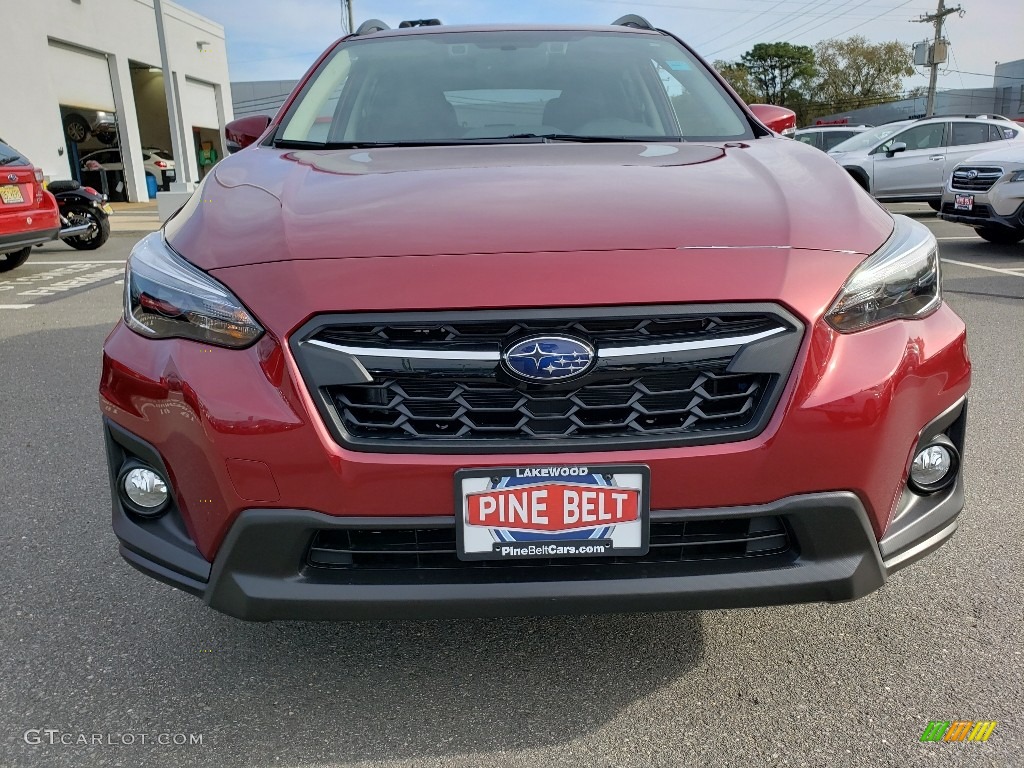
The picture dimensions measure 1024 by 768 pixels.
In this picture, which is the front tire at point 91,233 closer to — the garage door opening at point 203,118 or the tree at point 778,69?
the garage door opening at point 203,118

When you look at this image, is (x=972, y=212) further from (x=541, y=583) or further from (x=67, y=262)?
(x=67, y=262)

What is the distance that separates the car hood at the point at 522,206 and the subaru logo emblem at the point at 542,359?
19 centimetres

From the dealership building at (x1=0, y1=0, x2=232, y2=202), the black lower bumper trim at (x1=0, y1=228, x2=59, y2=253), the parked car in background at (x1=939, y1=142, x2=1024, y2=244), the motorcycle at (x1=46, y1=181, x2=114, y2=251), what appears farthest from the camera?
the dealership building at (x1=0, y1=0, x2=232, y2=202)

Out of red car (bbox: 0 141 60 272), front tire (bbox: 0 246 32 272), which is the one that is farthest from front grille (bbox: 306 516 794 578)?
front tire (bbox: 0 246 32 272)

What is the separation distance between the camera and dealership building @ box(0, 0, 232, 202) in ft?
59.2

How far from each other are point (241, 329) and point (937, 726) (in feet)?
5.37

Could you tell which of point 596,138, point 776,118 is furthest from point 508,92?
point 776,118

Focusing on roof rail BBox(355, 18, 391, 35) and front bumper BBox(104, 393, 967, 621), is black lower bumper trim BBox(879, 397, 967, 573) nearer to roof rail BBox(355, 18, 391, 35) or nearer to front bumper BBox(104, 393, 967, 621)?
front bumper BBox(104, 393, 967, 621)

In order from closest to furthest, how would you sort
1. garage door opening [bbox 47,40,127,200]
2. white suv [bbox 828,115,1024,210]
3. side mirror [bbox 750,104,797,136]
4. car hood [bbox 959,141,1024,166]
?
side mirror [bbox 750,104,797,136] < car hood [bbox 959,141,1024,166] < white suv [bbox 828,115,1024,210] < garage door opening [bbox 47,40,127,200]

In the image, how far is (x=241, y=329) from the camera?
5.33ft

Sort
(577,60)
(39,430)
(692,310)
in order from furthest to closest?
(39,430)
(577,60)
(692,310)

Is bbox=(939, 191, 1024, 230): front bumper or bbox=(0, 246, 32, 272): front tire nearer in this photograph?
bbox=(939, 191, 1024, 230): front bumper

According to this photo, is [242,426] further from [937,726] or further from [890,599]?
[890,599]

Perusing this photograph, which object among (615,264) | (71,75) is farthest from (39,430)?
(71,75)
